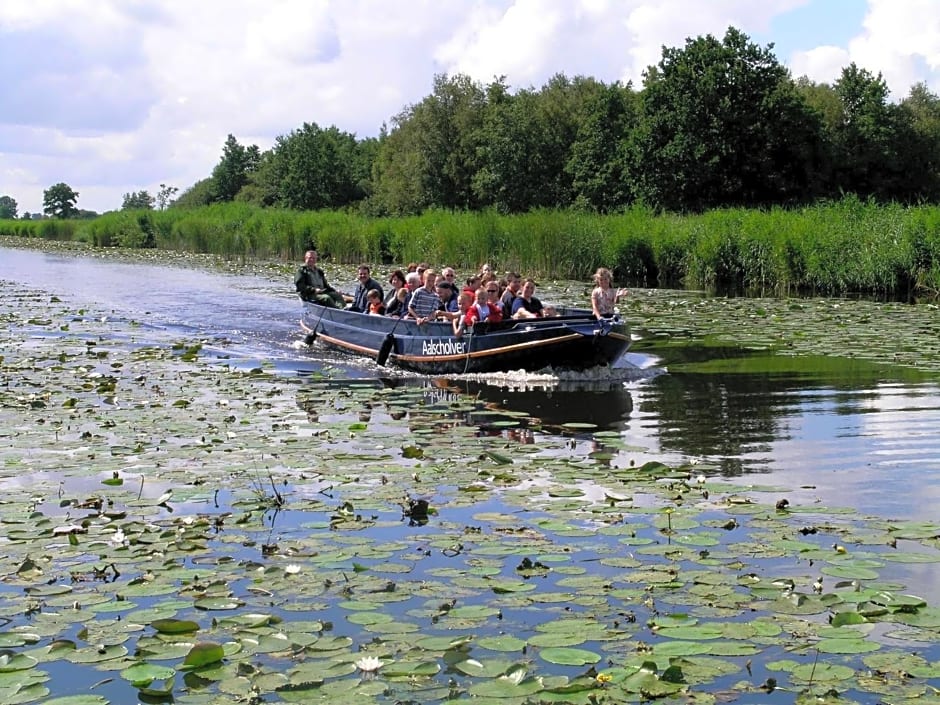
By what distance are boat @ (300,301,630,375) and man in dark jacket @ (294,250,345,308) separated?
11.2 feet

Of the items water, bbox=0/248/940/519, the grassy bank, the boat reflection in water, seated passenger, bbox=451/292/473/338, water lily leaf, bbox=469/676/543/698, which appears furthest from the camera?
the grassy bank

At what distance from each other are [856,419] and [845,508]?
419cm

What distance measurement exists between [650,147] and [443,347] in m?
37.0

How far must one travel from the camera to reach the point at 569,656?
5.23m

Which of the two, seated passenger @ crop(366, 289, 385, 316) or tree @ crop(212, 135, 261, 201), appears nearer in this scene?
seated passenger @ crop(366, 289, 385, 316)

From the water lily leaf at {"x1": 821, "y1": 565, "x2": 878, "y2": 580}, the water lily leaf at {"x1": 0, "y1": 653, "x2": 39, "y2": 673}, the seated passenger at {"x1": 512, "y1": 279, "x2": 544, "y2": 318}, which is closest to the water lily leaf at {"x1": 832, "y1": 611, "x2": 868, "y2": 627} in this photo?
the water lily leaf at {"x1": 821, "y1": 565, "x2": 878, "y2": 580}

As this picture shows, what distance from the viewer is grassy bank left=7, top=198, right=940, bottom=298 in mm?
26609

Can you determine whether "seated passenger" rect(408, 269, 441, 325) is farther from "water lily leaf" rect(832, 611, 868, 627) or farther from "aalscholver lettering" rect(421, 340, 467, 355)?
"water lily leaf" rect(832, 611, 868, 627)

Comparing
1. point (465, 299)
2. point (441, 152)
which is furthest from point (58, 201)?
point (465, 299)

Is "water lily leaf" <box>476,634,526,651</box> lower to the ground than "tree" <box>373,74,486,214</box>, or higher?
lower

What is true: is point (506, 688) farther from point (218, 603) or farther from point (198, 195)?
point (198, 195)

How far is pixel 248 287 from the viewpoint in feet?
107

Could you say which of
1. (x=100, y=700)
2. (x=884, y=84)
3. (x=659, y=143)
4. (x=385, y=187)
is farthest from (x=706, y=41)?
(x=100, y=700)

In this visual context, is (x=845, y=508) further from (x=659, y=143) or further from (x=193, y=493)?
(x=659, y=143)
